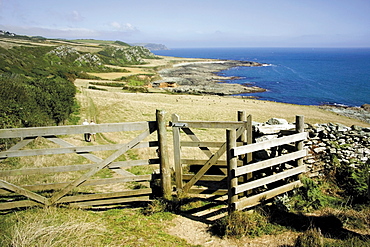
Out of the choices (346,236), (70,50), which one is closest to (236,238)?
(346,236)

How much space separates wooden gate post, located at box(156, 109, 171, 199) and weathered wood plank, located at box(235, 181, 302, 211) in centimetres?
170

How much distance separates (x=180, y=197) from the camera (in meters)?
6.84

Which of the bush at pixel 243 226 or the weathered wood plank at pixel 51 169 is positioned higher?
the weathered wood plank at pixel 51 169

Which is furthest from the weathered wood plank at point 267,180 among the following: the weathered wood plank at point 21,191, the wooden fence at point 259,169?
the weathered wood plank at point 21,191

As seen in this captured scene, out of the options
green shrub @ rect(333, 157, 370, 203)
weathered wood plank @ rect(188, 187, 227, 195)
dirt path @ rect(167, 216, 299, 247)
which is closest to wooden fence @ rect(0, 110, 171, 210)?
weathered wood plank @ rect(188, 187, 227, 195)

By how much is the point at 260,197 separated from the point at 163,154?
236cm

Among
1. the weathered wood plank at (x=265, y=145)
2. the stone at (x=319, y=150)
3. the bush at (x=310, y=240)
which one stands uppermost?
the weathered wood plank at (x=265, y=145)

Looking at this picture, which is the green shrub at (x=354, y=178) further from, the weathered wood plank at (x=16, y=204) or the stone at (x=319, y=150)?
the weathered wood plank at (x=16, y=204)

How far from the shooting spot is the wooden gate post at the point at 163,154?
20.8 feet

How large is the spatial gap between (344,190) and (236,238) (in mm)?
3799

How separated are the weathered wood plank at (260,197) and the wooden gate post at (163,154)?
1.70 metres

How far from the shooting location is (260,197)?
6.30m

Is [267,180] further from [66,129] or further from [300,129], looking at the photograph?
[66,129]

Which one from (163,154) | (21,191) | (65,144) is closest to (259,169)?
(163,154)
